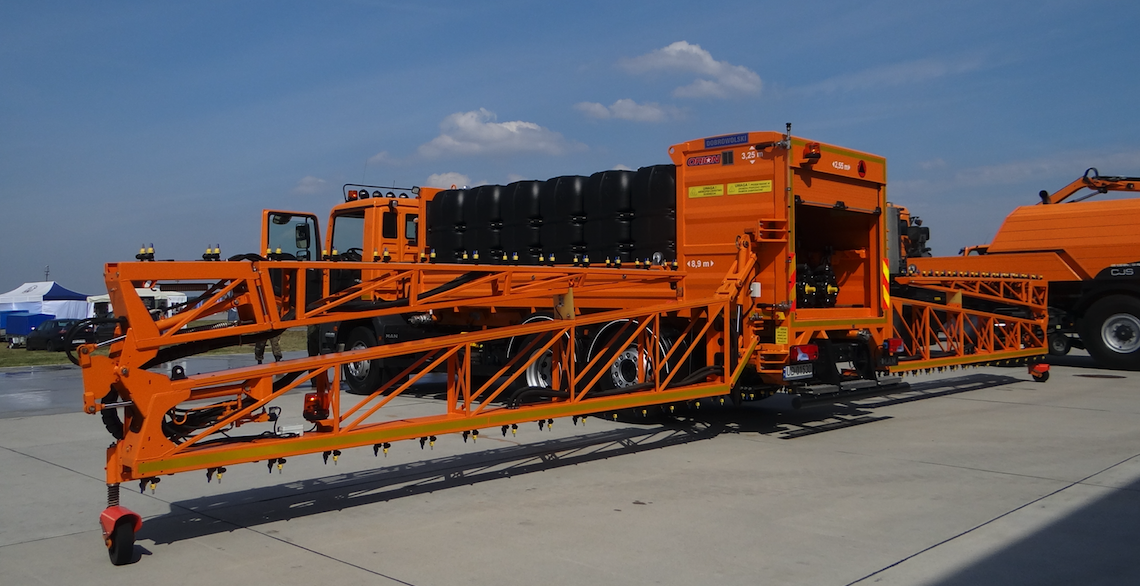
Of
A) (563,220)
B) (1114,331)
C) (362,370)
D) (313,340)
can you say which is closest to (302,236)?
(313,340)

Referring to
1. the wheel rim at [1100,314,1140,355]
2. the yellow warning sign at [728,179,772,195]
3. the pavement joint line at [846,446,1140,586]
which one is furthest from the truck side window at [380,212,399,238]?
the wheel rim at [1100,314,1140,355]

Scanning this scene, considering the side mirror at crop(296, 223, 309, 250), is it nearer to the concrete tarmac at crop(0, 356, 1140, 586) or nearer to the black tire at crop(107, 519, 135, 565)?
the concrete tarmac at crop(0, 356, 1140, 586)

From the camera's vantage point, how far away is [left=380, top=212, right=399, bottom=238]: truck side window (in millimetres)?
12672

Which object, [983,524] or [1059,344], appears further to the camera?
[1059,344]

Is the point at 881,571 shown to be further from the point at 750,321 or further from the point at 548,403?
the point at 750,321

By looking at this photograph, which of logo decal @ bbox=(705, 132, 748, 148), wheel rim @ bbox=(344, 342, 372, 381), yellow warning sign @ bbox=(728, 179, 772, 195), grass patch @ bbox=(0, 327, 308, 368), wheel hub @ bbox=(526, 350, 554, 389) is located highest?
logo decal @ bbox=(705, 132, 748, 148)

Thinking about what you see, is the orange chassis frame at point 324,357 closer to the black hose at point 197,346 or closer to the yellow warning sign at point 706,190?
the black hose at point 197,346

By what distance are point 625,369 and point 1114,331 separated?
432 inches

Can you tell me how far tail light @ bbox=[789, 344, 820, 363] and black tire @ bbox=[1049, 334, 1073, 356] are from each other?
10.9 metres

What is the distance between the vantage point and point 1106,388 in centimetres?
1293

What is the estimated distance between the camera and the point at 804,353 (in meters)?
8.57

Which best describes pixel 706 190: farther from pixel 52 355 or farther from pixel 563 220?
pixel 52 355

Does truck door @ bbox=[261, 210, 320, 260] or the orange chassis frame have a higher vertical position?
truck door @ bbox=[261, 210, 320, 260]

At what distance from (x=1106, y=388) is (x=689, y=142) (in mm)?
8215
